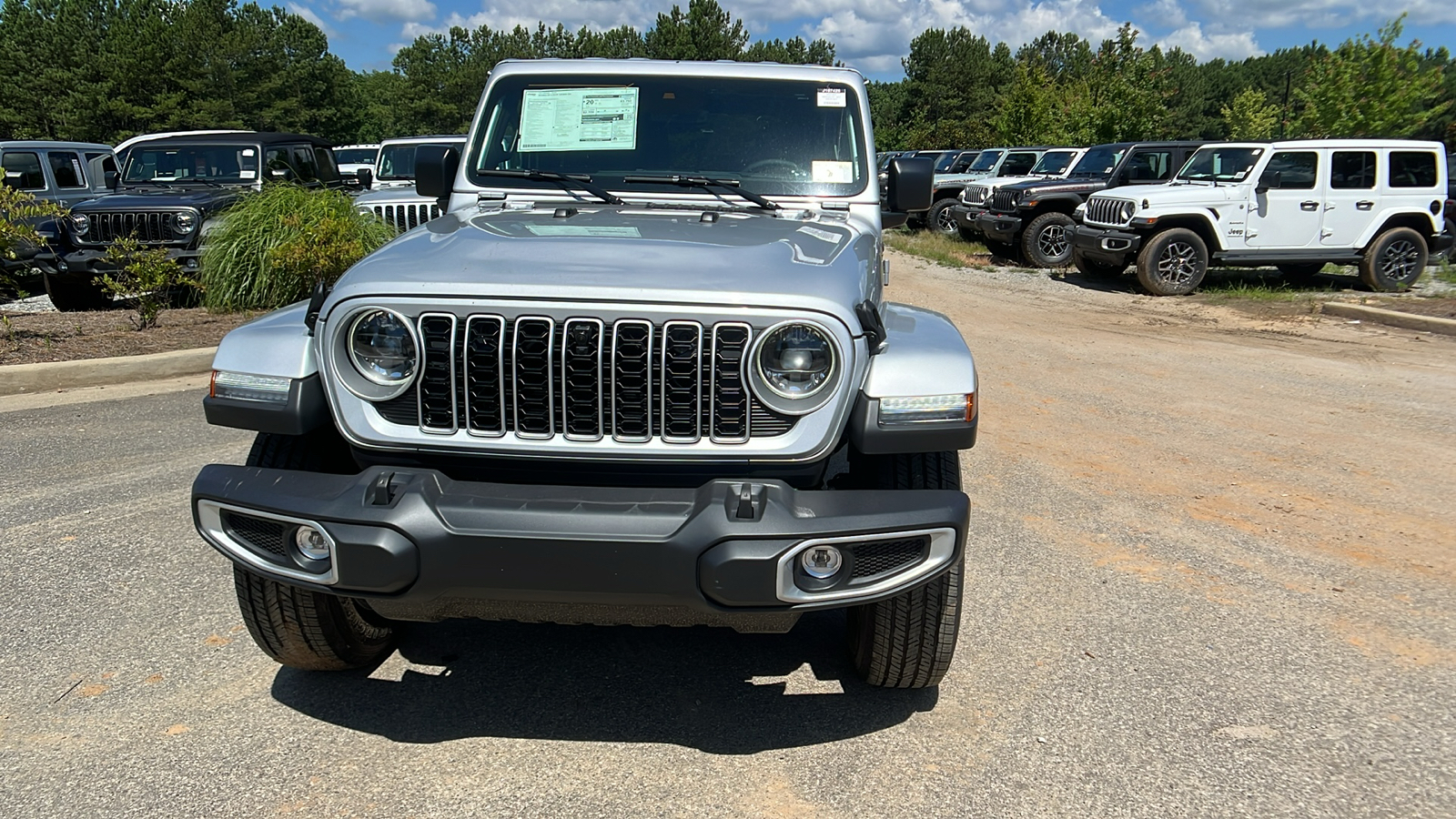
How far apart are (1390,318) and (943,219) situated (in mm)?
10973

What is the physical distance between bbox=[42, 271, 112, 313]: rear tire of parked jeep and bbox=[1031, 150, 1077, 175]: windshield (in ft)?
51.1

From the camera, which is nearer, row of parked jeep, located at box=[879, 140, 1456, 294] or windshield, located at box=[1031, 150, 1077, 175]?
row of parked jeep, located at box=[879, 140, 1456, 294]

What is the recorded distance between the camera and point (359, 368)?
2598mm

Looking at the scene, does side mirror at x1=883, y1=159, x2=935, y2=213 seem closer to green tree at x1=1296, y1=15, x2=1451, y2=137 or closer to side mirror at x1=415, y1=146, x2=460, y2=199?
side mirror at x1=415, y1=146, x2=460, y2=199

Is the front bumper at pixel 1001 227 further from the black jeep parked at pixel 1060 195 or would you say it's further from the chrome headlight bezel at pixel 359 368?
the chrome headlight bezel at pixel 359 368

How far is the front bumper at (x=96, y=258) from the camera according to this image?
9844 mm

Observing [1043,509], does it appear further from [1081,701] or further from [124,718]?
[124,718]

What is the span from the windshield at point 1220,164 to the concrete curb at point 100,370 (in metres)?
12.2

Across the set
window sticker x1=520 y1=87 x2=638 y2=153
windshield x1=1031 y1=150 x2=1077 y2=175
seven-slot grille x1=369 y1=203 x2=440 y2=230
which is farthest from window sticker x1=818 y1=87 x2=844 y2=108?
windshield x1=1031 y1=150 x2=1077 y2=175

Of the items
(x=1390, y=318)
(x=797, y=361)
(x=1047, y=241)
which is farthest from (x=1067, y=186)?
(x=797, y=361)

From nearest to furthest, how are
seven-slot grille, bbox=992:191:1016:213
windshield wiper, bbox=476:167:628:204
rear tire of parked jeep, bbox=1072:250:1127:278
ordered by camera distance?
windshield wiper, bbox=476:167:628:204
rear tire of parked jeep, bbox=1072:250:1127:278
seven-slot grille, bbox=992:191:1016:213

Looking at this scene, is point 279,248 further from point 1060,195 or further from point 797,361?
point 1060,195

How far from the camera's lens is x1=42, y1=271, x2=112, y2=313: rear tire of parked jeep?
33.7ft

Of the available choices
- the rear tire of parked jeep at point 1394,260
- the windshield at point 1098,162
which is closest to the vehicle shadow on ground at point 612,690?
the rear tire of parked jeep at point 1394,260
